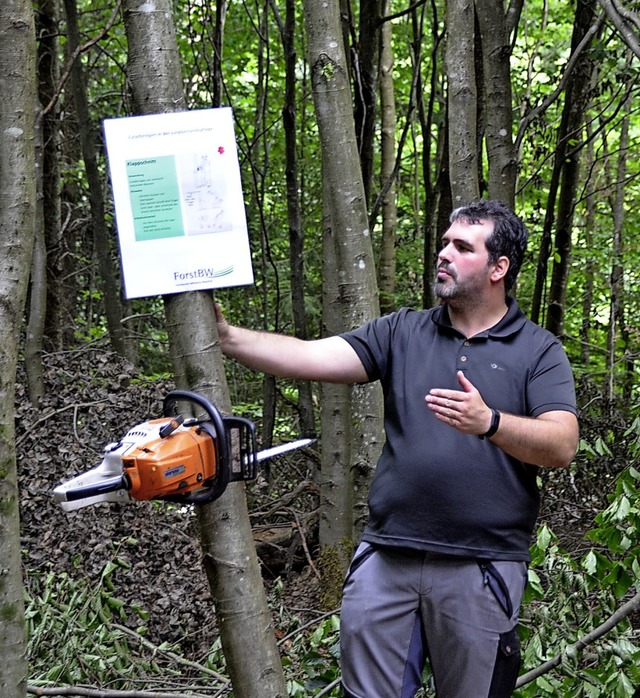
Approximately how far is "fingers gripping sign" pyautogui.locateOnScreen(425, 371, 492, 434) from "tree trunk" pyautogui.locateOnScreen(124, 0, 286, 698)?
0.62m

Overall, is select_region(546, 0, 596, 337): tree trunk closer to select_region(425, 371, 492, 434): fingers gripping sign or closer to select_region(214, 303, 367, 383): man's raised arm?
select_region(214, 303, 367, 383): man's raised arm

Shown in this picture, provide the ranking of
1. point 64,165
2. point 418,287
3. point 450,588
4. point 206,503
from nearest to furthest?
point 206,503
point 450,588
point 64,165
point 418,287

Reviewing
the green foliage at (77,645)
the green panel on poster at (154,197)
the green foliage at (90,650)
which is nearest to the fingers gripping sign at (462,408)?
the green panel on poster at (154,197)

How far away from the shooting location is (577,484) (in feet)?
20.7

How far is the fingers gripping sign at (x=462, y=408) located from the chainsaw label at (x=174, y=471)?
71 centimetres

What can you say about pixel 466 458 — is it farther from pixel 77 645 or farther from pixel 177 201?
pixel 77 645

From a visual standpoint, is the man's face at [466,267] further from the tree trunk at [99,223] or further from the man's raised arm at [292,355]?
the tree trunk at [99,223]

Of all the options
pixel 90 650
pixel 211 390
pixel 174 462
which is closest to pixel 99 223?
pixel 90 650

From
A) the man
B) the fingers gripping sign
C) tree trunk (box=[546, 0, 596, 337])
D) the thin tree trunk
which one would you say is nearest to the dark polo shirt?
the man

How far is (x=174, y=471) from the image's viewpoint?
7.04ft

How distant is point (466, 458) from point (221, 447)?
0.90 m

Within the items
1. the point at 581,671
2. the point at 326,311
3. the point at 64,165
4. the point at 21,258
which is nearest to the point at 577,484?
the point at 326,311

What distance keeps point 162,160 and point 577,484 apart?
4875mm

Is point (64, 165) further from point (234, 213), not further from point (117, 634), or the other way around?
point (234, 213)
